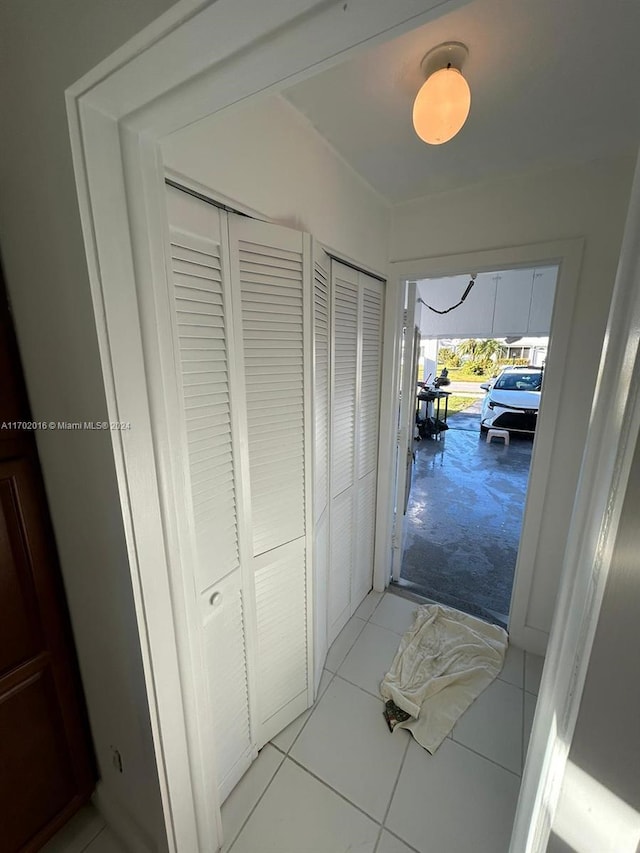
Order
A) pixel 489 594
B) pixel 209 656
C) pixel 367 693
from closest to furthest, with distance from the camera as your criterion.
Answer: pixel 209 656 < pixel 367 693 < pixel 489 594

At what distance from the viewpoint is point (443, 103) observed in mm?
928

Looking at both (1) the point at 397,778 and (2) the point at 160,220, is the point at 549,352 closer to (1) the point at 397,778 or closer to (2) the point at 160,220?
(2) the point at 160,220

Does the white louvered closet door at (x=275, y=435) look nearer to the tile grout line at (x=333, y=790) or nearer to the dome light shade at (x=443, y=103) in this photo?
the tile grout line at (x=333, y=790)

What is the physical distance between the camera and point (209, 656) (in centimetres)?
106

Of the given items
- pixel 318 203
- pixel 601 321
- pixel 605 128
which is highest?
pixel 605 128

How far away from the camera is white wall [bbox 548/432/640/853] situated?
431mm

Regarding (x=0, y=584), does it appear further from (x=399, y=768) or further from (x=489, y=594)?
(x=489, y=594)

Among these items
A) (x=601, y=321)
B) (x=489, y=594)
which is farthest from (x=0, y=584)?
(x=489, y=594)

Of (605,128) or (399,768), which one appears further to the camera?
(399,768)

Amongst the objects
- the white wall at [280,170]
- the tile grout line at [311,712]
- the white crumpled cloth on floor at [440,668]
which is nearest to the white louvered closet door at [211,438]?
the white wall at [280,170]

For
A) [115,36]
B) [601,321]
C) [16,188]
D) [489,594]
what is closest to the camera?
[115,36]

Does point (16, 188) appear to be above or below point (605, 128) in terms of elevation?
below

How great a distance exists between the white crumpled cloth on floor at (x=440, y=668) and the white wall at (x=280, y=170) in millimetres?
2112

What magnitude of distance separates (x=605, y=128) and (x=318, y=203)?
1.10 metres
